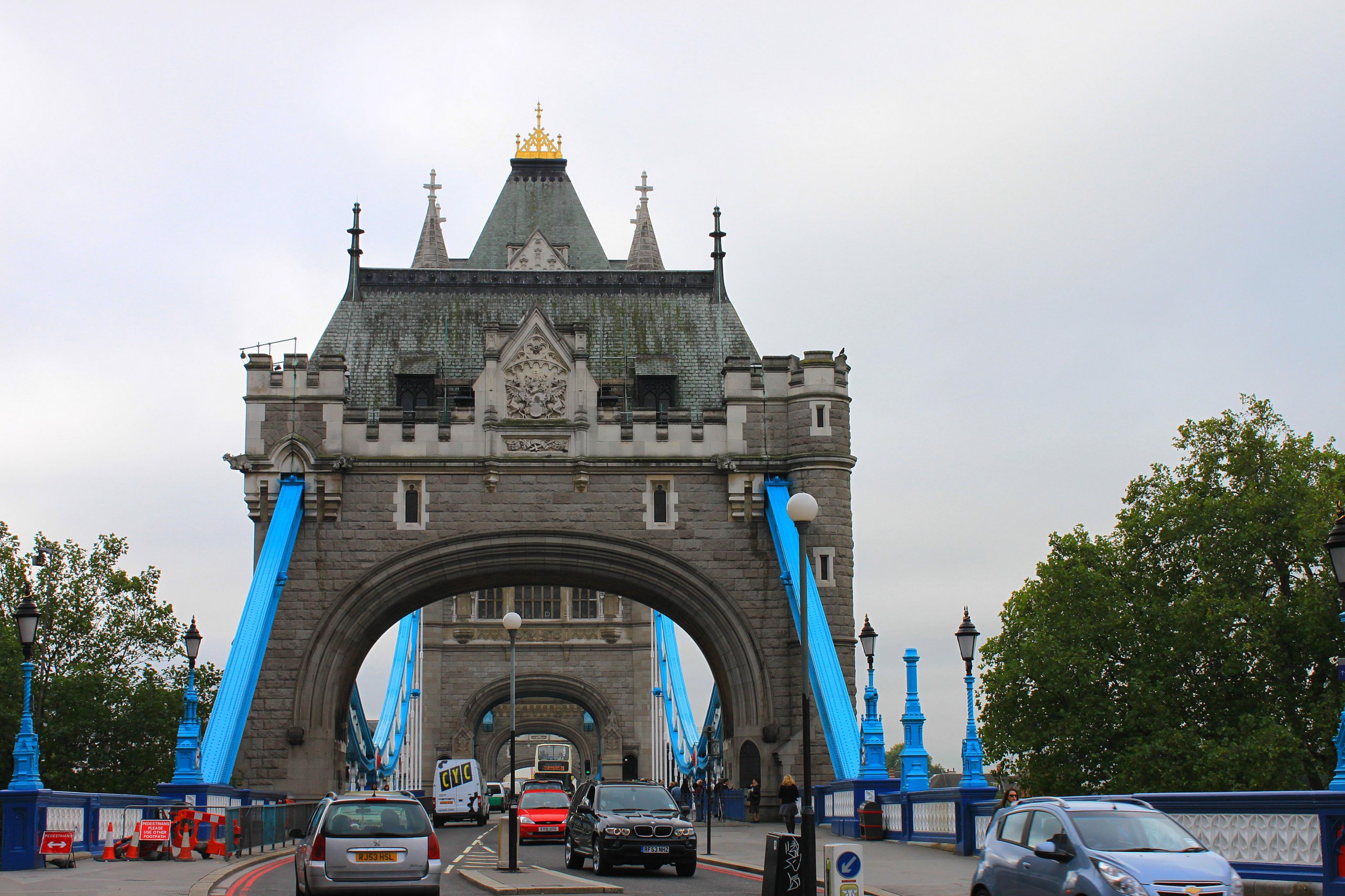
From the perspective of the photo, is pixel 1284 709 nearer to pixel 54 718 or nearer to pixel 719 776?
pixel 719 776

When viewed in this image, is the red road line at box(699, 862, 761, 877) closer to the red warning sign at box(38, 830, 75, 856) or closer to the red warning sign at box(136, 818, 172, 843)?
the red warning sign at box(136, 818, 172, 843)

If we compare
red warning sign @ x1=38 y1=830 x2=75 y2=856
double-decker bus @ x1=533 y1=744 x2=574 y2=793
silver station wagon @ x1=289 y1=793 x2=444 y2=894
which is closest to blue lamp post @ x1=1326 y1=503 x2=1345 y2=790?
silver station wagon @ x1=289 y1=793 x2=444 y2=894

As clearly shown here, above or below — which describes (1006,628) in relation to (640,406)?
below

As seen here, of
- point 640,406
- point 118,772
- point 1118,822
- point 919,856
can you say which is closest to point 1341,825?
point 1118,822

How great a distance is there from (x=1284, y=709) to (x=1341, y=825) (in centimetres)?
2185

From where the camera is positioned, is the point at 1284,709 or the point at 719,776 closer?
the point at 1284,709

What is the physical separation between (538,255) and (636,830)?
27217mm

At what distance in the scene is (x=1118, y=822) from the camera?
10273 millimetres

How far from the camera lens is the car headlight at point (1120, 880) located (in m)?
9.37

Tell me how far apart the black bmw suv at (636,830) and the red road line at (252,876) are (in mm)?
4027

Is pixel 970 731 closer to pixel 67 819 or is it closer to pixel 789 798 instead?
pixel 789 798

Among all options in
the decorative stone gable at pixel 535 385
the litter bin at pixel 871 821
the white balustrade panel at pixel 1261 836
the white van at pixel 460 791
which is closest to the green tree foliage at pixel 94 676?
the white van at pixel 460 791

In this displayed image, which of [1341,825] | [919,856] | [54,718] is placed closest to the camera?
[1341,825]

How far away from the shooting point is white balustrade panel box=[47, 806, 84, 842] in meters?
18.1
